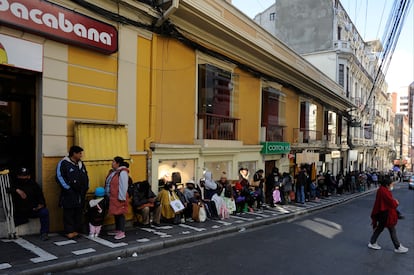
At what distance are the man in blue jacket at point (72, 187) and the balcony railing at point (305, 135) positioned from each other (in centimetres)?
1393

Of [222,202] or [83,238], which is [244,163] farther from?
[83,238]

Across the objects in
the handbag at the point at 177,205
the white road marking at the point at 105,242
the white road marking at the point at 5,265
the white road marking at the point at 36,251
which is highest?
the handbag at the point at 177,205

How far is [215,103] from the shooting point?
11.4m

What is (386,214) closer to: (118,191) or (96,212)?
(118,191)

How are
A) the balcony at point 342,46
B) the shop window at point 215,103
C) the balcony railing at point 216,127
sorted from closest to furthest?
1. the balcony railing at point 216,127
2. the shop window at point 215,103
3. the balcony at point 342,46

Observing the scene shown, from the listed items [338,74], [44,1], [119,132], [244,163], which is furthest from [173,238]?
[338,74]

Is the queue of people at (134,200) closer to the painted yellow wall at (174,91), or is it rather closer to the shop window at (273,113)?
the painted yellow wall at (174,91)

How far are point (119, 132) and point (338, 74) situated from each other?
2530 centimetres

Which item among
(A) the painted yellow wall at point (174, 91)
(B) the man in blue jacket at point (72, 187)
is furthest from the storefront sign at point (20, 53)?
(A) the painted yellow wall at point (174, 91)

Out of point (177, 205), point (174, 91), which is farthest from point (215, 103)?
point (177, 205)

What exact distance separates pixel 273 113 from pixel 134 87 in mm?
8996

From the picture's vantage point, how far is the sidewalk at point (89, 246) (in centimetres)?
473

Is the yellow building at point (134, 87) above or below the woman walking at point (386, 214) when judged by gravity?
above

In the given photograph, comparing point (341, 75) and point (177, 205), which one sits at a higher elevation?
point (341, 75)
